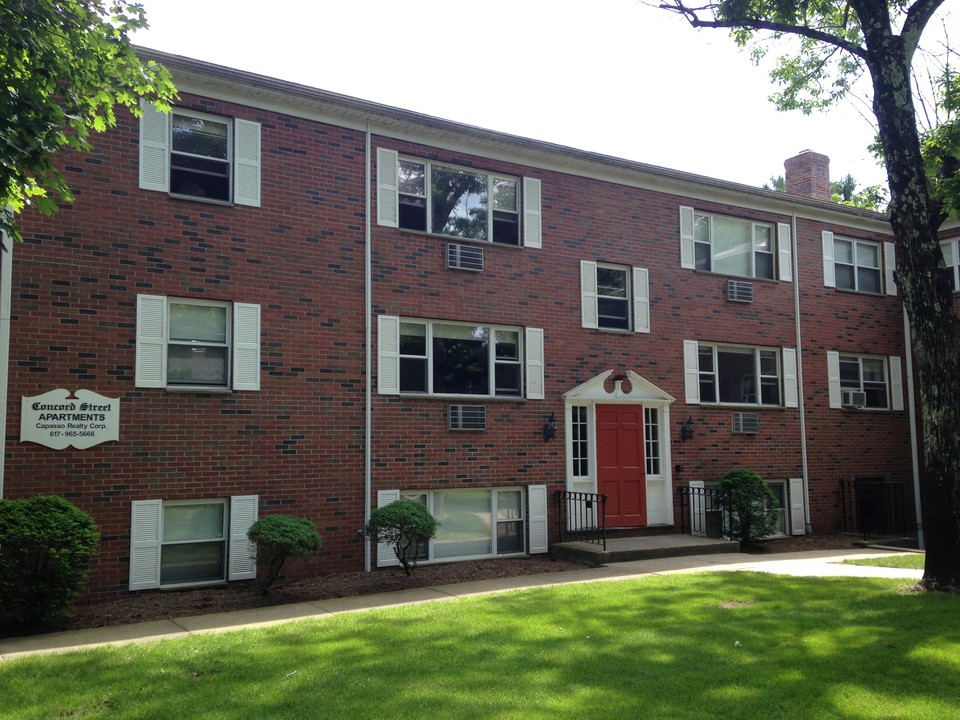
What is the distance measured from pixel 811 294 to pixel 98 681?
51.0 ft

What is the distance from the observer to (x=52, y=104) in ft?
23.9

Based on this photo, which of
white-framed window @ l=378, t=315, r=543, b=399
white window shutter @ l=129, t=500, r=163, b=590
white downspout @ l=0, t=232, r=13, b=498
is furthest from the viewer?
white-framed window @ l=378, t=315, r=543, b=399

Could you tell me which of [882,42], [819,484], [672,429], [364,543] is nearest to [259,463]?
[364,543]

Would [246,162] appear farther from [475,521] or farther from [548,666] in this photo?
[548,666]

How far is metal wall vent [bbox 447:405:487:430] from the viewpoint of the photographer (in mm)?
12727

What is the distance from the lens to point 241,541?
10.9 metres

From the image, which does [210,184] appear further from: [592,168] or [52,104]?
[592,168]

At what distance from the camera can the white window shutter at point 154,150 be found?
35.3ft

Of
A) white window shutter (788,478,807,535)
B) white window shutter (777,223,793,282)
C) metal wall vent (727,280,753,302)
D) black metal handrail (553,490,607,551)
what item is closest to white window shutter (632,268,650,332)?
metal wall vent (727,280,753,302)

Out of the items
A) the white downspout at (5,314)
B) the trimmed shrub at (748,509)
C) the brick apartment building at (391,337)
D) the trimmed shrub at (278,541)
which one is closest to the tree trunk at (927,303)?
the trimmed shrub at (748,509)

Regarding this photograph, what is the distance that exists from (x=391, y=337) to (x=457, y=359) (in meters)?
1.27

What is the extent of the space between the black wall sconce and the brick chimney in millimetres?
10141

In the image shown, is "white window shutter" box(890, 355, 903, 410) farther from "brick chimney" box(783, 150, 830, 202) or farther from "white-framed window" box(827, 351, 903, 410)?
"brick chimney" box(783, 150, 830, 202)

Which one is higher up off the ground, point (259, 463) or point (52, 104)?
point (52, 104)
